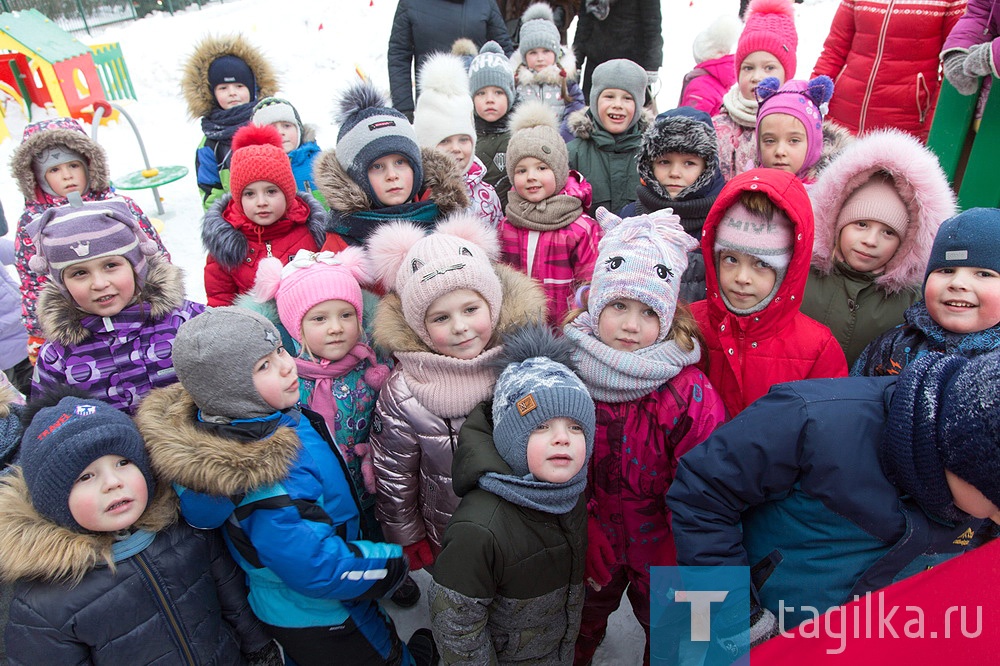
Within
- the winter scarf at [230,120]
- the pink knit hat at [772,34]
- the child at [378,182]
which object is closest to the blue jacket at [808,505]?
the child at [378,182]

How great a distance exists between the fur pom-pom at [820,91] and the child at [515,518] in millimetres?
2159

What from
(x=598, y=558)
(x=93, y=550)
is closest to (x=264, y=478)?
(x=93, y=550)

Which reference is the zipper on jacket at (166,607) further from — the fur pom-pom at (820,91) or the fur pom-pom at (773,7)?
the fur pom-pom at (773,7)

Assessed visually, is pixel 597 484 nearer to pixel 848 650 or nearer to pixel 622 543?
pixel 622 543

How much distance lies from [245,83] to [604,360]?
4326 millimetres

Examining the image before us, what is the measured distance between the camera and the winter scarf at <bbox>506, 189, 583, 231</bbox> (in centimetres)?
317

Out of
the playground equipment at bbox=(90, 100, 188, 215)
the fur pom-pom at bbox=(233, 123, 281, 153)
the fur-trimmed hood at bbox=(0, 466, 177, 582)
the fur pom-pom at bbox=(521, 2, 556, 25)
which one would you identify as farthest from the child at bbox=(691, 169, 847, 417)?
the playground equipment at bbox=(90, 100, 188, 215)

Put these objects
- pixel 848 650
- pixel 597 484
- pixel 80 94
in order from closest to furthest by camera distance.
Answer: pixel 848 650 < pixel 597 484 < pixel 80 94

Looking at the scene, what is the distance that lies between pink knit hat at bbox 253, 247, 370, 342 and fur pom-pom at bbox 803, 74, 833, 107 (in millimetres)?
2390

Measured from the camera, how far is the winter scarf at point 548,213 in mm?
3170

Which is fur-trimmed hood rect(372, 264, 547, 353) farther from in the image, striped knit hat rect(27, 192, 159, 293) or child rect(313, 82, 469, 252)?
striped knit hat rect(27, 192, 159, 293)

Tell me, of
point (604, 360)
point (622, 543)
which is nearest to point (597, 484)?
point (622, 543)

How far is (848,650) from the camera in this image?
3.16 feet

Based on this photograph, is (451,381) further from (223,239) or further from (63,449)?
(223,239)
